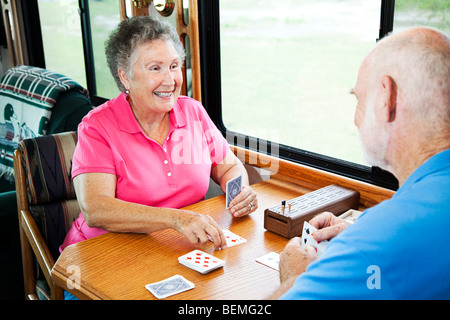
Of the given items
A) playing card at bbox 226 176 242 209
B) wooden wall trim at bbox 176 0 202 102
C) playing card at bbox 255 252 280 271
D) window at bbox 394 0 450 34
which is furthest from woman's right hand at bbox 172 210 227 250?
wooden wall trim at bbox 176 0 202 102

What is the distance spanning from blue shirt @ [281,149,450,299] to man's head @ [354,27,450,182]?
0.07 m

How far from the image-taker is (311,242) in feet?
4.93

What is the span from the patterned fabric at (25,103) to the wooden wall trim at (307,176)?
1.25 m

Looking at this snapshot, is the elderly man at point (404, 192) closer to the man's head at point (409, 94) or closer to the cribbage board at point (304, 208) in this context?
the man's head at point (409, 94)

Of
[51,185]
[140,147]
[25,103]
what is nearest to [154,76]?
[140,147]

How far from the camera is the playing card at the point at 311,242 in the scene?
1.49 metres

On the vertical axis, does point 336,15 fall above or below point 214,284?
above

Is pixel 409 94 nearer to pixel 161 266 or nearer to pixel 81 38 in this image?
pixel 161 266

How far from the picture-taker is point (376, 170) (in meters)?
2.10

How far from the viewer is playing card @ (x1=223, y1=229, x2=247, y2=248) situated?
67.4 inches

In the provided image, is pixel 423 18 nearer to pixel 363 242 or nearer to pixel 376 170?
pixel 376 170

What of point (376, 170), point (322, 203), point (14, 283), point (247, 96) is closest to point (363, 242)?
point (322, 203)

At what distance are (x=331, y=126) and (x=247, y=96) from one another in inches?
29.8

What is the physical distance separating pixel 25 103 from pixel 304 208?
2.25 meters
